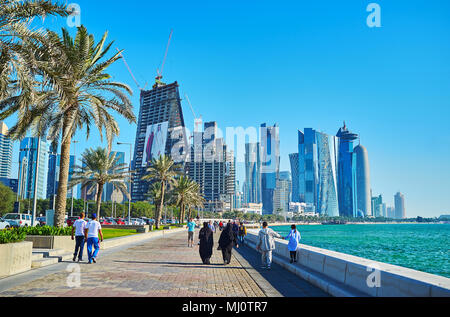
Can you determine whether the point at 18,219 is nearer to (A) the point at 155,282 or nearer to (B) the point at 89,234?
(B) the point at 89,234

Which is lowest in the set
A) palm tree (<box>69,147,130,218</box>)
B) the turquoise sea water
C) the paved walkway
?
the turquoise sea water

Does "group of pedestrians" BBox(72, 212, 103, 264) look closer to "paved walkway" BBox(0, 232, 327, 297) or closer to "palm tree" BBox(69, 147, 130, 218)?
"paved walkway" BBox(0, 232, 327, 297)

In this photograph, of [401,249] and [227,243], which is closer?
[227,243]

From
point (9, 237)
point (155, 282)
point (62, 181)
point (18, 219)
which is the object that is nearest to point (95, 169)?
point (18, 219)

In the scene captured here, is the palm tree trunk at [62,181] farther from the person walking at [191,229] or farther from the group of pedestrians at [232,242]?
the person walking at [191,229]

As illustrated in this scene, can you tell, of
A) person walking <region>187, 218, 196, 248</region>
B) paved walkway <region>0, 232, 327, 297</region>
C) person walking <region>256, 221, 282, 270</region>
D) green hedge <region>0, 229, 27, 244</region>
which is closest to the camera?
paved walkway <region>0, 232, 327, 297</region>

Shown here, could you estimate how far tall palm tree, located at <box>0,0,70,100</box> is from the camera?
11276mm

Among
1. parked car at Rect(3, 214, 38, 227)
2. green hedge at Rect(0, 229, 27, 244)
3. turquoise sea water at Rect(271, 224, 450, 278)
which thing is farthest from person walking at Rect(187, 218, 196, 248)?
parked car at Rect(3, 214, 38, 227)

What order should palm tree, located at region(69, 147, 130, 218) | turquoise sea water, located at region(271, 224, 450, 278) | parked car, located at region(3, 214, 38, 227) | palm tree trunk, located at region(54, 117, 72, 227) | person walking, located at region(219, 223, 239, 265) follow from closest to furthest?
1. person walking, located at region(219, 223, 239, 265)
2. palm tree trunk, located at region(54, 117, 72, 227)
3. turquoise sea water, located at region(271, 224, 450, 278)
4. parked car, located at region(3, 214, 38, 227)
5. palm tree, located at region(69, 147, 130, 218)

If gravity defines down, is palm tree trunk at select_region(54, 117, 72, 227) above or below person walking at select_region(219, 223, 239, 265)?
above

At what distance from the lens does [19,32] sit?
1179 cm

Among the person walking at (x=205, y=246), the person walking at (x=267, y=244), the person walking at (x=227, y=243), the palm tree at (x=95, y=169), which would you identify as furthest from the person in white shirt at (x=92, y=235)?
the palm tree at (x=95, y=169)
